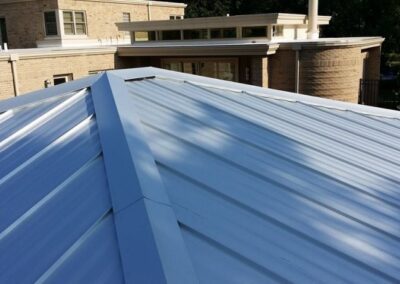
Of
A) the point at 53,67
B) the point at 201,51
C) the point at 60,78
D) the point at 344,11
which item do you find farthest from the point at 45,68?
the point at 344,11

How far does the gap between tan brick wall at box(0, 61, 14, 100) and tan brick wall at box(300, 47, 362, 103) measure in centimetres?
1132

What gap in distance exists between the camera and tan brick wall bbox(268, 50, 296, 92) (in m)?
19.3

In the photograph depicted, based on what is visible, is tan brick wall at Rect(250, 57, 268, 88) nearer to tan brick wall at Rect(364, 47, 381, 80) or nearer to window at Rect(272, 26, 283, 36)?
window at Rect(272, 26, 283, 36)

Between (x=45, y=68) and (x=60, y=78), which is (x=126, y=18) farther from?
(x=45, y=68)

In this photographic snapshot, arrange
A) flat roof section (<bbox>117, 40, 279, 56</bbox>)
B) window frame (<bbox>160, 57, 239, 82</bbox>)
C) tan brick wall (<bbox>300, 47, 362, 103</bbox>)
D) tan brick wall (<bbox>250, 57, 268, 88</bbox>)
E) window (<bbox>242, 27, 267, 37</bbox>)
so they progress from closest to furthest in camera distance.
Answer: tan brick wall (<bbox>300, 47, 362, 103</bbox>) < flat roof section (<bbox>117, 40, 279, 56</bbox>) < tan brick wall (<bbox>250, 57, 268, 88</bbox>) < window frame (<bbox>160, 57, 239, 82</bbox>) < window (<bbox>242, 27, 267, 37</bbox>)

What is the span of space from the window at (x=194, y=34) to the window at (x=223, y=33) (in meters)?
0.44

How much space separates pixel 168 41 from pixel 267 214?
73.2 ft

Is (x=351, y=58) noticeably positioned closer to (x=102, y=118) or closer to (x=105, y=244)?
(x=102, y=118)

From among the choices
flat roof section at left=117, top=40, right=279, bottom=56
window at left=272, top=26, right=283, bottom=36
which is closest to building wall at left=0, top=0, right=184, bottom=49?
flat roof section at left=117, top=40, right=279, bottom=56

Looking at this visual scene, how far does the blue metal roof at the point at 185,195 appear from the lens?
2.39 meters

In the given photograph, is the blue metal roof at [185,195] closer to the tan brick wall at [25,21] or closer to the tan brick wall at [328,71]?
the tan brick wall at [328,71]

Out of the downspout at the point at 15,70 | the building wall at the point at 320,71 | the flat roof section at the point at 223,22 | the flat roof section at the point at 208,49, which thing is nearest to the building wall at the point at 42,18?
the flat roof section at the point at 223,22

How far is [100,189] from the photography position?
9.66 ft

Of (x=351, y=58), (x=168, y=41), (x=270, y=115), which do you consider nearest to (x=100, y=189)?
(x=270, y=115)
